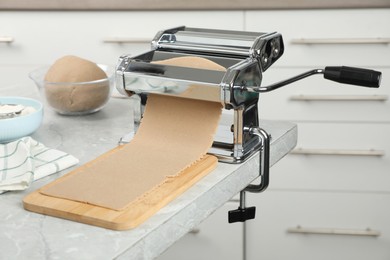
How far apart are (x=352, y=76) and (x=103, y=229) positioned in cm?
53

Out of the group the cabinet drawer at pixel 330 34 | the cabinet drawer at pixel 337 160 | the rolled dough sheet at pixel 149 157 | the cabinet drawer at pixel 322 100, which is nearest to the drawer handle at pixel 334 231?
the cabinet drawer at pixel 337 160

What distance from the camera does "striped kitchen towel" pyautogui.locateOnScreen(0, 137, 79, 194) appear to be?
4.08ft

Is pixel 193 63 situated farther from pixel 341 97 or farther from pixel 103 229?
pixel 341 97

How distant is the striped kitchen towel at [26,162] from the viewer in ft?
4.08

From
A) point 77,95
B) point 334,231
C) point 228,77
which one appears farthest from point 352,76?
point 334,231

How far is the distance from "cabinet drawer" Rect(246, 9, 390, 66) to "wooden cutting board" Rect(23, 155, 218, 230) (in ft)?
4.76

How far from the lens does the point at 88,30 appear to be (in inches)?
107

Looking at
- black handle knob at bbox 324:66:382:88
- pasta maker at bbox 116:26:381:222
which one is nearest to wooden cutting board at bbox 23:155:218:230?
pasta maker at bbox 116:26:381:222

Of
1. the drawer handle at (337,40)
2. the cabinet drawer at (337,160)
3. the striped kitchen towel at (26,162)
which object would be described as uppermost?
the drawer handle at (337,40)

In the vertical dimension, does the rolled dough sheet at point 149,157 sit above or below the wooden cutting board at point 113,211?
above

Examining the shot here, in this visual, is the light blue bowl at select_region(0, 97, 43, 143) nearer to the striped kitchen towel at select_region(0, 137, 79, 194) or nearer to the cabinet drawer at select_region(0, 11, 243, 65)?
the striped kitchen towel at select_region(0, 137, 79, 194)

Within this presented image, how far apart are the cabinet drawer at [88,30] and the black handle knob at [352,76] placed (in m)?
1.32

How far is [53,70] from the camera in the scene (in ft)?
5.36

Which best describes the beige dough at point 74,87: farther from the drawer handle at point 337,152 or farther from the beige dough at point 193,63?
the drawer handle at point 337,152
